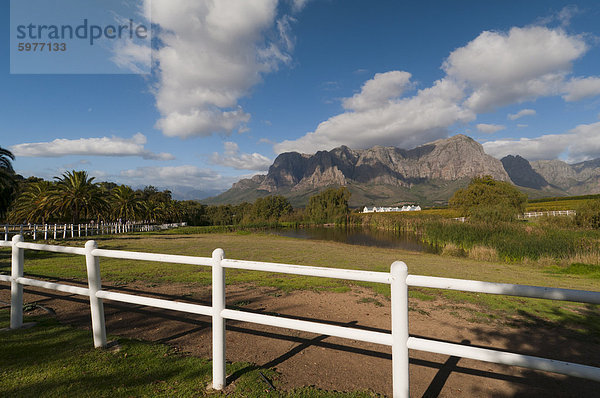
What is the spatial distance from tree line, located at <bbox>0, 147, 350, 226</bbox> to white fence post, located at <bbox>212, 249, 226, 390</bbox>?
3499 centimetres

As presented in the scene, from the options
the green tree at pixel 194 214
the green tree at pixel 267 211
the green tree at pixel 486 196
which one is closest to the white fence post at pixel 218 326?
the green tree at pixel 486 196

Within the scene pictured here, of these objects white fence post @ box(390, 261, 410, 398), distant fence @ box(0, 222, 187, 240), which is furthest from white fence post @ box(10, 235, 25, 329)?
distant fence @ box(0, 222, 187, 240)

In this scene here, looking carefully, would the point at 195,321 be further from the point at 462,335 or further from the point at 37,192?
the point at 37,192

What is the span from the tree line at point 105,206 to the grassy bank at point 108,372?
32873 mm

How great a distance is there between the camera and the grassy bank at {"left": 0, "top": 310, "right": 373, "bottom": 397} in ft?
9.92

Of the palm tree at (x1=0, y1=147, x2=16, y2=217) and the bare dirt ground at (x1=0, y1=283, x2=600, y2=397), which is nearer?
the bare dirt ground at (x1=0, y1=283, x2=600, y2=397)

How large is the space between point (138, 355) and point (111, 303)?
2.83m

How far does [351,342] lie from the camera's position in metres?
4.44

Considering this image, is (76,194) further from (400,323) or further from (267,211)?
(267,211)

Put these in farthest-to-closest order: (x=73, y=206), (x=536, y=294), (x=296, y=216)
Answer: (x=296, y=216)
(x=73, y=206)
(x=536, y=294)

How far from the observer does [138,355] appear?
3.75 m

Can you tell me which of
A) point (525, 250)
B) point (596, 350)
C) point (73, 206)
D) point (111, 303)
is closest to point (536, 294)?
point (596, 350)

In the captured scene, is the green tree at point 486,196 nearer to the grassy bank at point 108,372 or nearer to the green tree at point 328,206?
the green tree at point 328,206

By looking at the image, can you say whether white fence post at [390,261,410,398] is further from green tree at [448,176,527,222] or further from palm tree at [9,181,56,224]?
green tree at [448,176,527,222]
